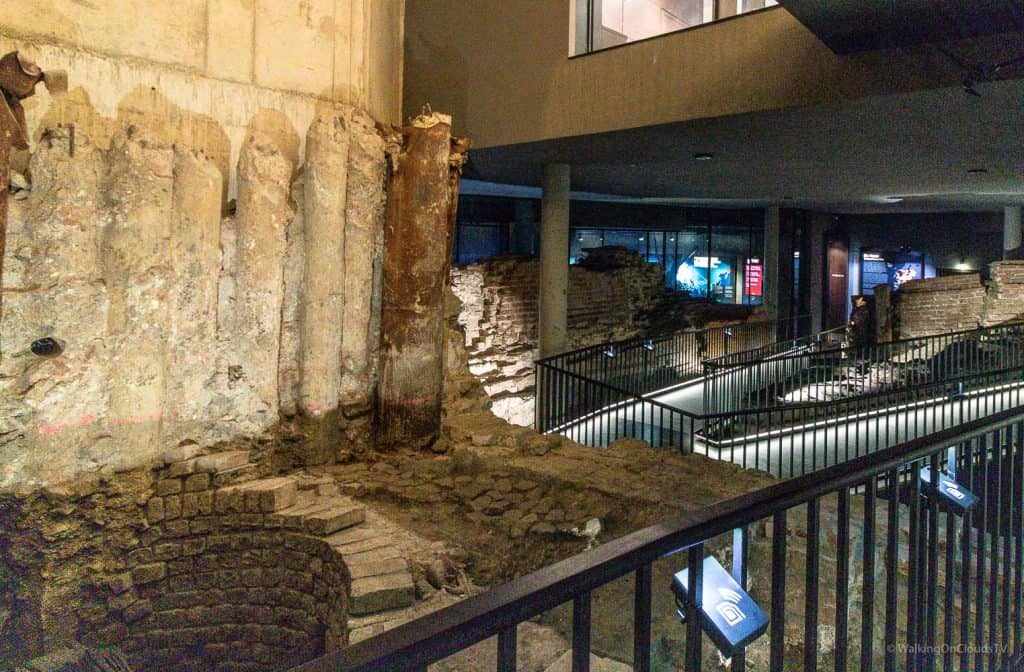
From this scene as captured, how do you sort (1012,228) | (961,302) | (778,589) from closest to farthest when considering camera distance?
(778,589), (961,302), (1012,228)

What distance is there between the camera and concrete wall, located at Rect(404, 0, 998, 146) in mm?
6293

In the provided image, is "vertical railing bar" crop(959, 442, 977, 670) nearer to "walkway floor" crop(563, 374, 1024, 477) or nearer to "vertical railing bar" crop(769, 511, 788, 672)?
"vertical railing bar" crop(769, 511, 788, 672)

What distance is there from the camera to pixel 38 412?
15.4 ft

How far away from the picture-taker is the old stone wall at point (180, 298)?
185 inches

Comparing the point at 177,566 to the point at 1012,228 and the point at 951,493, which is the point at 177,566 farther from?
the point at 1012,228

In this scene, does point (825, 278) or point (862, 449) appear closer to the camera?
Result: point (862, 449)

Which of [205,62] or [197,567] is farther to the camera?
[205,62]

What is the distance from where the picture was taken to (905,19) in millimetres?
5234

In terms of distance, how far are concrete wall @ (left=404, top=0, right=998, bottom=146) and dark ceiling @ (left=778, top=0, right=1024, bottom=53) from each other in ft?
1.11

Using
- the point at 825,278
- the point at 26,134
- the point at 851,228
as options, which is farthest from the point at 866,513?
the point at 851,228

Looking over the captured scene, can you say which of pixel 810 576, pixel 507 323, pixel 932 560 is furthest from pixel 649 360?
pixel 810 576

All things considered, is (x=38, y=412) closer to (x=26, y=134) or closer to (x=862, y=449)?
(x=26, y=134)

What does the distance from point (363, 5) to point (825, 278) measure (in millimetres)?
19704

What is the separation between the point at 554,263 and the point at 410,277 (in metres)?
4.86
